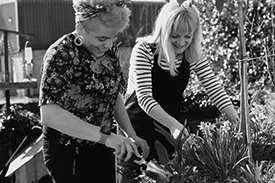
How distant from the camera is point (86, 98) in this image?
6.97 ft

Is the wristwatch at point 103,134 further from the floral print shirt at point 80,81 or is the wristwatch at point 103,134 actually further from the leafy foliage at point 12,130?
the leafy foliage at point 12,130

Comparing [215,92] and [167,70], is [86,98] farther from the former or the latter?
[215,92]

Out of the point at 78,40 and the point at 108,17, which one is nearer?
the point at 108,17

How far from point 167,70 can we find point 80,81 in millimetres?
750

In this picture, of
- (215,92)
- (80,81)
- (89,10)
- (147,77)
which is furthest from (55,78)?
(215,92)

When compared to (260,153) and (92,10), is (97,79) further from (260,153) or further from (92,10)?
(260,153)

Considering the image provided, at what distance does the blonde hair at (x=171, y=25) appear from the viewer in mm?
2553

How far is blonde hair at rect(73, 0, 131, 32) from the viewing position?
196 centimetres

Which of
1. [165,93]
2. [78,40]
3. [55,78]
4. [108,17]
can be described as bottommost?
[165,93]

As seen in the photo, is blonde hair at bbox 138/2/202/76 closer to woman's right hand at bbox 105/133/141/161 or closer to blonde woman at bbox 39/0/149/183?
blonde woman at bbox 39/0/149/183

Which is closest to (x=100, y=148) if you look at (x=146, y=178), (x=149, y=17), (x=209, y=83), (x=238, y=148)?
(x=146, y=178)

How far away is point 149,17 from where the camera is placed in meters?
13.5

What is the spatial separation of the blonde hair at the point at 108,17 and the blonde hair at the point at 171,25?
1.92 feet

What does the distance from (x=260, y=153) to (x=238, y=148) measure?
13cm
